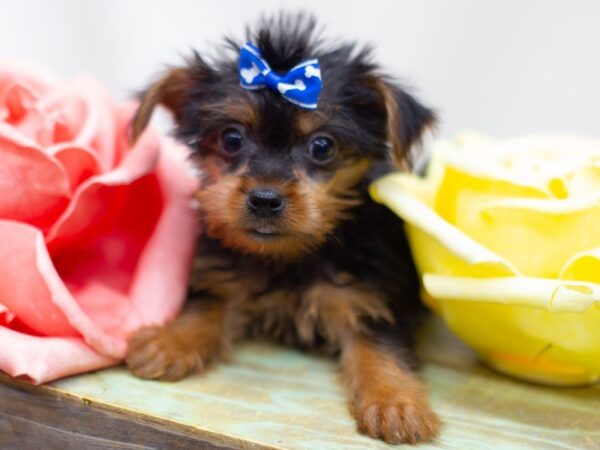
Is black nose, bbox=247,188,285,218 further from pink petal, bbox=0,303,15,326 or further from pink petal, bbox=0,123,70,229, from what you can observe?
pink petal, bbox=0,303,15,326

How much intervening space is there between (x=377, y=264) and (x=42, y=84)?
1.38 m

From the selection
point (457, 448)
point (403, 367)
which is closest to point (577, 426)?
point (457, 448)

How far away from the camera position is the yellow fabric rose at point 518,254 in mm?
1912

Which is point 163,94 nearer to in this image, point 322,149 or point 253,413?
point 322,149

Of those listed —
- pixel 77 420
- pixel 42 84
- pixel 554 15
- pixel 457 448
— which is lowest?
pixel 77 420

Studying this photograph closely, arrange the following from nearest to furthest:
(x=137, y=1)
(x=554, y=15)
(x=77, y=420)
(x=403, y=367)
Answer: (x=77, y=420) → (x=403, y=367) → (x=554, y=15) → (x=137, y=1)

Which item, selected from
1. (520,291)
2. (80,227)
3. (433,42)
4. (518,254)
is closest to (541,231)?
(518,254)

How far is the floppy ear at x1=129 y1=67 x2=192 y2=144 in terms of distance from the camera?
2.48 metres

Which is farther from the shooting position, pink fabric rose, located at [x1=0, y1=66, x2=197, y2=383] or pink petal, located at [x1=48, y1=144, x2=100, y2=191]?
pink petal, located at [x1=48, y1=144, x2=100, y2=191]

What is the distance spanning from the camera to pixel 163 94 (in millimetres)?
2629

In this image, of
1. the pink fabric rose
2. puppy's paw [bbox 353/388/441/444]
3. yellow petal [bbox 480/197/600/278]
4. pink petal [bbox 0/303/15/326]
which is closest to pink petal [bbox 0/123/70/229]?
the pink fabric rose

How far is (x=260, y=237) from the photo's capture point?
2.25 meters

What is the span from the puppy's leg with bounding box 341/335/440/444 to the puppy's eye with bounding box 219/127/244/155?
0.78 meters

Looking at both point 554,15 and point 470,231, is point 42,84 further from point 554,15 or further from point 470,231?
point 554,15
